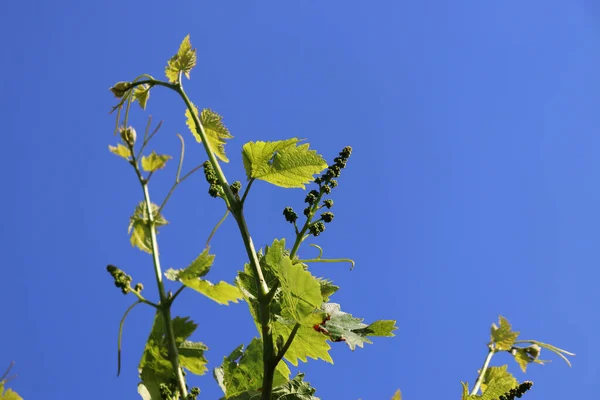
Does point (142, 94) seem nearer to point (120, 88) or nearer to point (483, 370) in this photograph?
point (120, 88)

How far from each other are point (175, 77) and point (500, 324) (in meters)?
1.70

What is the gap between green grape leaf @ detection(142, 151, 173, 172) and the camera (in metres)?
1.81

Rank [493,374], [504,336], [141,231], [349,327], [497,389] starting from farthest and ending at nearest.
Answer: [504,336] < [493,374] < [497,389] < [349,327] < [141,231]

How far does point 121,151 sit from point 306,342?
788 millimetres

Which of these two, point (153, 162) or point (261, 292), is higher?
point (153, 162)

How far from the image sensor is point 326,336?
1757 millimetres

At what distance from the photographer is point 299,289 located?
161 cm

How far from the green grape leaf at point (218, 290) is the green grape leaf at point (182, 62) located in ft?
2.03

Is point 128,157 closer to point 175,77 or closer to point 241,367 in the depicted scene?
point 175,77

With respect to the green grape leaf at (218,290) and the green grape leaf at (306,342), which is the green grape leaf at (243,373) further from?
the green grape leaf at (218,290)

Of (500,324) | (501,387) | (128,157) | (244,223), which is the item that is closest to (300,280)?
(244,223)

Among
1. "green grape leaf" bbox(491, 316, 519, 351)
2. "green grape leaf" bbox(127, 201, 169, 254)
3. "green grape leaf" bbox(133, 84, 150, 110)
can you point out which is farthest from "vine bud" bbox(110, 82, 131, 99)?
"green grape leaf" bbox(491, 316, 519, 351)

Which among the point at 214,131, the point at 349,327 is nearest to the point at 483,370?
the point at 349,327

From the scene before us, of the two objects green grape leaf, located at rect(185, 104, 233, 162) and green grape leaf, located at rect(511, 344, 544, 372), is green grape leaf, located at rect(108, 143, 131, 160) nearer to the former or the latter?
green grape leaf, located at rect(185, 104, 233, 162)
